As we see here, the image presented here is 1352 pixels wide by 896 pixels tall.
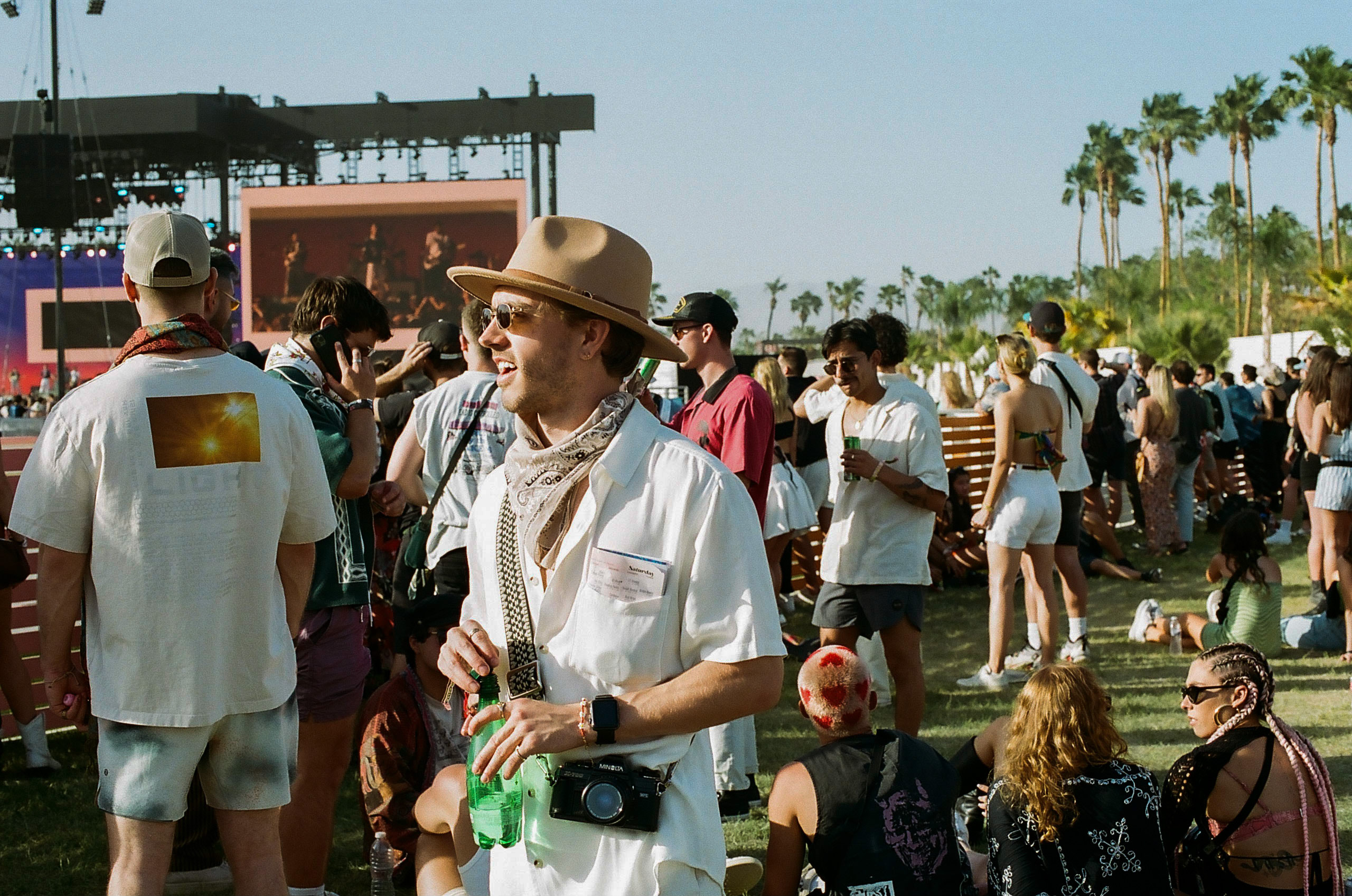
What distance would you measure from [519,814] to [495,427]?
2.92m

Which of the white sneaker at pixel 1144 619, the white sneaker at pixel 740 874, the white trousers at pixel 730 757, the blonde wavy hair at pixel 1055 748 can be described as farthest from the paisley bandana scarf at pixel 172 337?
the white sneaker at pixel 1144 619

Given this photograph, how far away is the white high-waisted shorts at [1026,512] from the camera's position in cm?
671

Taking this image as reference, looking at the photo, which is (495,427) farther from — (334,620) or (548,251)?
(548,251)

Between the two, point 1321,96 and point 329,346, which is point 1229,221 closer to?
point 1321,96

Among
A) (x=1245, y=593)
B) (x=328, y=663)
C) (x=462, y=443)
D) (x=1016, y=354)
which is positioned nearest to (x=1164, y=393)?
(x=1245, y=593)

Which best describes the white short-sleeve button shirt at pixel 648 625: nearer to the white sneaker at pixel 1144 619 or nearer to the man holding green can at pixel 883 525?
the man holding green can at pixel 883 525

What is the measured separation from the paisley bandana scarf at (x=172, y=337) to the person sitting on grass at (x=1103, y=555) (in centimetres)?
902

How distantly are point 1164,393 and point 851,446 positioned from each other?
7.88 metres

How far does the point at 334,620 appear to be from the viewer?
3.74 meters

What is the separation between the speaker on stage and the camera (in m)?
17.6

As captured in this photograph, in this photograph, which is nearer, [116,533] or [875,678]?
[116,533]

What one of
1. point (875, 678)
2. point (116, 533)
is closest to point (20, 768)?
point (116, 533)

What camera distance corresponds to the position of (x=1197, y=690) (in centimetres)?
377

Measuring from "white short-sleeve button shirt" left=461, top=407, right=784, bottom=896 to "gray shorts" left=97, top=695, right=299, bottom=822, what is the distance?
1194mm
